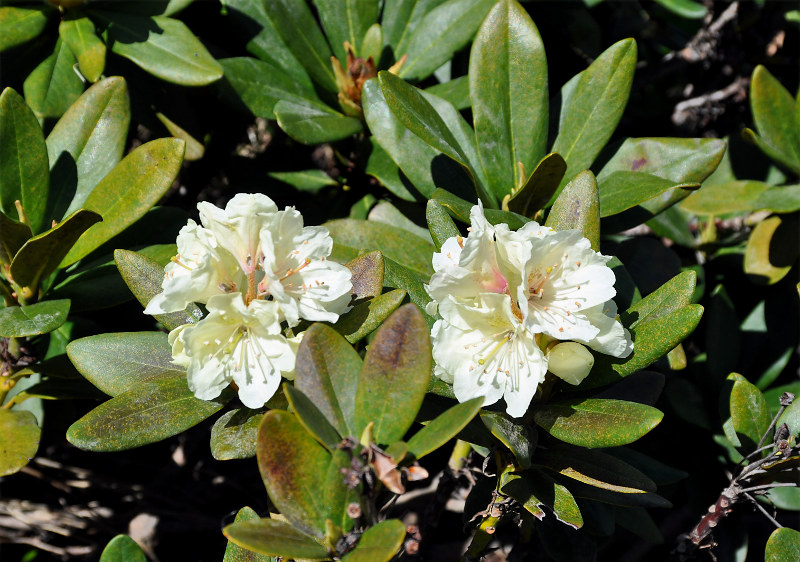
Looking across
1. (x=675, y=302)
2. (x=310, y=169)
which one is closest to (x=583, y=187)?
(x=675, y=302)

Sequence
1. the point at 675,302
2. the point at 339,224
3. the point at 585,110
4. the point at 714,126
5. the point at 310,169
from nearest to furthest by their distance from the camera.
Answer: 1. the point at 675,302
2. the point at 339,224
3. the point at 585,110
4. the point at 310,169
5. the point at 714,126

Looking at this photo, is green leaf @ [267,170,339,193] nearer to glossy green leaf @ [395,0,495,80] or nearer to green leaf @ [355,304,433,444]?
glossy green leaf @ [395,0,495,80]

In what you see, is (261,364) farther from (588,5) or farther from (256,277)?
(588,5)

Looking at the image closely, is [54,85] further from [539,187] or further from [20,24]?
[539,187]

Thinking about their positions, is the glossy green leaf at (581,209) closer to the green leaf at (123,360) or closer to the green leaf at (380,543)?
the green leaf at (380,543)

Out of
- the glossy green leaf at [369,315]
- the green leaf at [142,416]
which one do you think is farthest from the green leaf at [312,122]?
the green leaf at [142,416]

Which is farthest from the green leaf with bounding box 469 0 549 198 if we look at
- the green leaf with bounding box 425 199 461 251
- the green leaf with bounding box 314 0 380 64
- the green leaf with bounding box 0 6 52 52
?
the green leaf with bounding box 0 6 52 52
